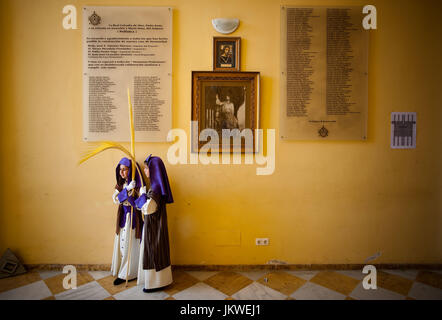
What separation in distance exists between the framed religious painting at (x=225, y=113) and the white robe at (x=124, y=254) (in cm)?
107

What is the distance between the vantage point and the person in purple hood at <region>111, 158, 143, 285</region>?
2068 millimetres

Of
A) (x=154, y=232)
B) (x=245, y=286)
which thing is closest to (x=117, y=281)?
(x=154, y=232)

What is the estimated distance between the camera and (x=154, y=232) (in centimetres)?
196

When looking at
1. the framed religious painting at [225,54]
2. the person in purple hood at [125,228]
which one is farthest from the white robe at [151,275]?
the framed religious painting at [225,54]

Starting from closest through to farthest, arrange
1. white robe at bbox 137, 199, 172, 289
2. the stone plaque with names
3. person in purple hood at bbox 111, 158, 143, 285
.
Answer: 1. white robe at bbox 137, 199, 172, 289
2. person in purple hood at bbox 111, 158, 143, 285
3. the stone plaque with names

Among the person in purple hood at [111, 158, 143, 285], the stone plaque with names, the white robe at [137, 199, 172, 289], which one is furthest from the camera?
the stone plaque with names

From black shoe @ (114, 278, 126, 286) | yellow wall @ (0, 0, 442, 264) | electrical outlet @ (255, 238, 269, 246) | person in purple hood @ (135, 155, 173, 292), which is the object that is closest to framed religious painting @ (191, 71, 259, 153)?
yellow wall @ (0, 0, 442, 264)

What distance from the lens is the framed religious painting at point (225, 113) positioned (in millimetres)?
2287

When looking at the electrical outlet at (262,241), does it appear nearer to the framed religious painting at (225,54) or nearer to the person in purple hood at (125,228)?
the person in purple hood at (125,228)

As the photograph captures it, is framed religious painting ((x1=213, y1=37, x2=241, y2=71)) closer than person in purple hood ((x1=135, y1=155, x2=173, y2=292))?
No

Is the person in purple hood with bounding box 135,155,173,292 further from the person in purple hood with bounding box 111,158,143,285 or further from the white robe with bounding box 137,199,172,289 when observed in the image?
the person in purple hood with bounding box 111,158,143,285

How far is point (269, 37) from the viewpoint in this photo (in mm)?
2299

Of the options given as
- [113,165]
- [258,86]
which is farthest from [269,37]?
[113,165]

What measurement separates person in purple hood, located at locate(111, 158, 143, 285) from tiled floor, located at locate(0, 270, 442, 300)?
13cm
